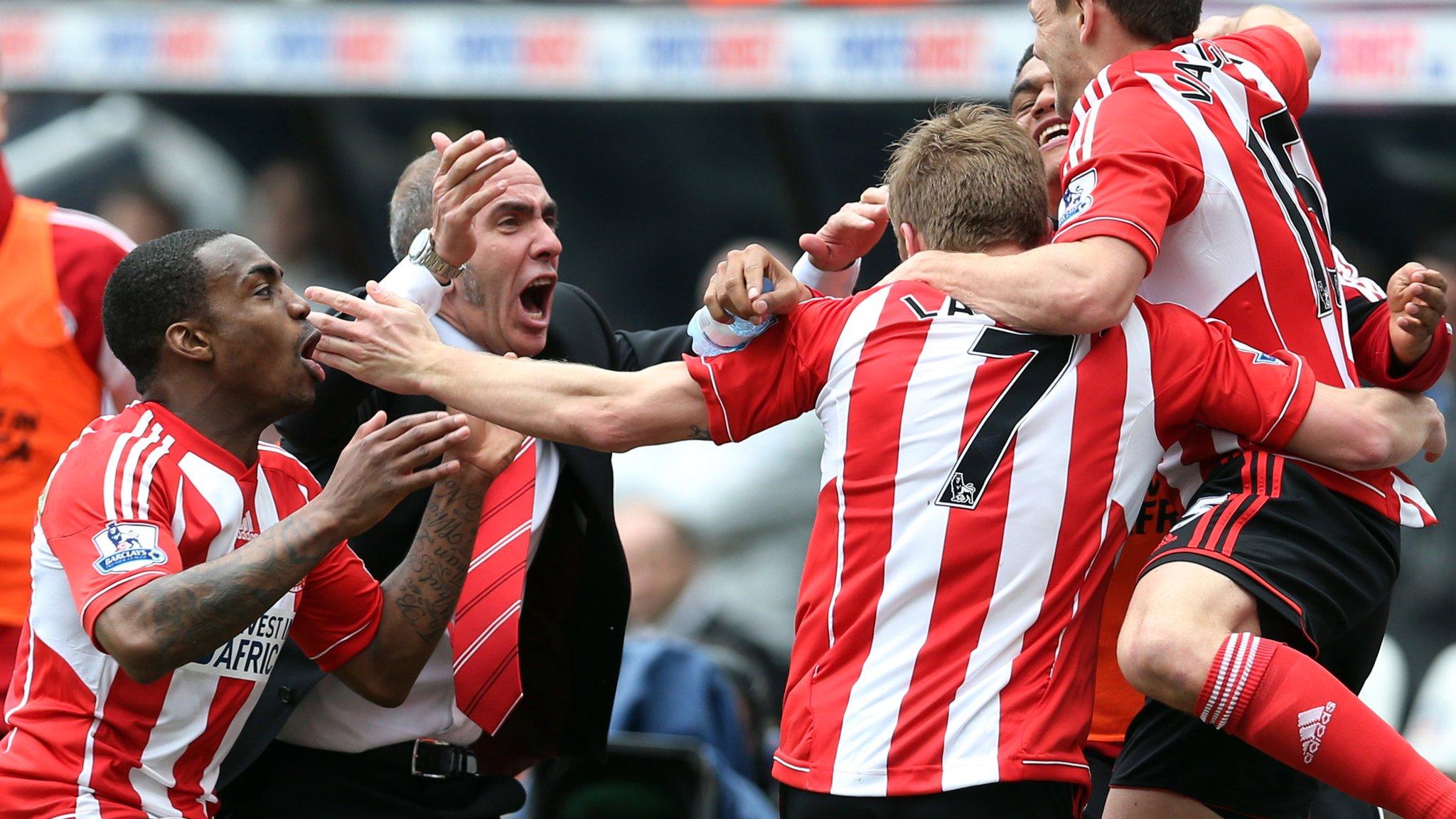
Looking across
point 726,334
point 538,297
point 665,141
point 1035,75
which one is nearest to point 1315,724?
point 726,334

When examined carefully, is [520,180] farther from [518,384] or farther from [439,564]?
[518,384]

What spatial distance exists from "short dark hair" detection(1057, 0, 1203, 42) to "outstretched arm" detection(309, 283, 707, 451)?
48.7 inches

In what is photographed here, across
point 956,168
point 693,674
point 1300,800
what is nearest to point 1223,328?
point 956,168

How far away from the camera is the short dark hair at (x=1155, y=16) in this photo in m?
3.64

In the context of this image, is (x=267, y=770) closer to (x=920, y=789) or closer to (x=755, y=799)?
(x=920, y=789)

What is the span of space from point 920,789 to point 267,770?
1765 mm

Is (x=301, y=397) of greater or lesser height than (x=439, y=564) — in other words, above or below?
above

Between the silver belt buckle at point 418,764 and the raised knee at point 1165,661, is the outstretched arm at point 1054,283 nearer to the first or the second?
the raised knee at point 1165,661

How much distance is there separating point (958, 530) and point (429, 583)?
1391mm

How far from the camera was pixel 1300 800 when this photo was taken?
12.0 ft

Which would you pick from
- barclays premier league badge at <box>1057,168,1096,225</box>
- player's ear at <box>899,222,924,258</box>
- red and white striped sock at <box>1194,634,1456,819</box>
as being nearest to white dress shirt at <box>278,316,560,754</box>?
player's ear at <box>899,222,924,258</box>

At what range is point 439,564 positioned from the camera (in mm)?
3914

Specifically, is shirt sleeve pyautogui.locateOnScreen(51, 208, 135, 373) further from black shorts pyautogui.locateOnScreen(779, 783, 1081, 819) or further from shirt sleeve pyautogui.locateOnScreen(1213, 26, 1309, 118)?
shirt sleeve pyautogui.locateOnScreen(1213, 26, 1309, 118)

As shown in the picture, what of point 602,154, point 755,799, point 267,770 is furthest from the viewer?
point 602,154
